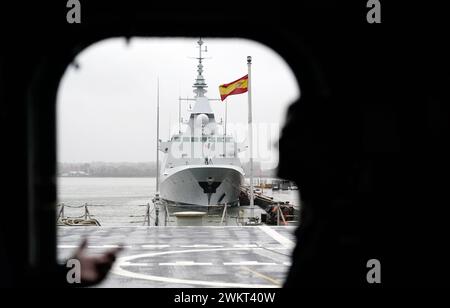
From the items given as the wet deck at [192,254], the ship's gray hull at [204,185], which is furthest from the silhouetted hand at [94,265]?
the ship's gray hull at [204,185]

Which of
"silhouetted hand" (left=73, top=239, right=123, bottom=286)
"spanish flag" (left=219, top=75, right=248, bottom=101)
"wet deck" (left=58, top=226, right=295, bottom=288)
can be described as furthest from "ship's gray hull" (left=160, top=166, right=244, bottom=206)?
"silhouetted hand" (left=73, top=239, right=123, bottom=286)

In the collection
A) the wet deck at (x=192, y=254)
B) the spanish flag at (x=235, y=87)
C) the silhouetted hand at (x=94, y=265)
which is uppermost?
the spanish flag at (x=235, y=87)

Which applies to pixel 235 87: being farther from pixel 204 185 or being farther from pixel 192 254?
pixel 204 185

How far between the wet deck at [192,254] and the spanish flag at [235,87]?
35.6 ft

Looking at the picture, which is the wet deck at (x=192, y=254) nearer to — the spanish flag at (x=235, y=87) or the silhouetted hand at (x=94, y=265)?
the silhouetted hand at (x=94, y=265)

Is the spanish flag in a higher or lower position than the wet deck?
higher

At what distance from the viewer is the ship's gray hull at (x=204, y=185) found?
4947 cm

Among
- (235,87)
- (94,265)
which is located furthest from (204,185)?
(94,265)

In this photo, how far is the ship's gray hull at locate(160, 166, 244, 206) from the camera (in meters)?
49.5

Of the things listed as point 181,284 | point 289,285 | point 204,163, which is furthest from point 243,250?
point 204,163

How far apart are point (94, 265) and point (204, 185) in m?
46.2

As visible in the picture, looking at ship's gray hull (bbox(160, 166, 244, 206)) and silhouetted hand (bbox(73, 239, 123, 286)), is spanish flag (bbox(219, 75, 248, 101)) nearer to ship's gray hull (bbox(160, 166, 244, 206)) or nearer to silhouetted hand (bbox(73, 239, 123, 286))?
ship's gray hull (bbox(160, 166, 244, 206))

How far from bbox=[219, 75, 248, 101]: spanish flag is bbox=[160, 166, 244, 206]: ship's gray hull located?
1856cm

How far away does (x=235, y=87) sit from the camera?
30.5 m
